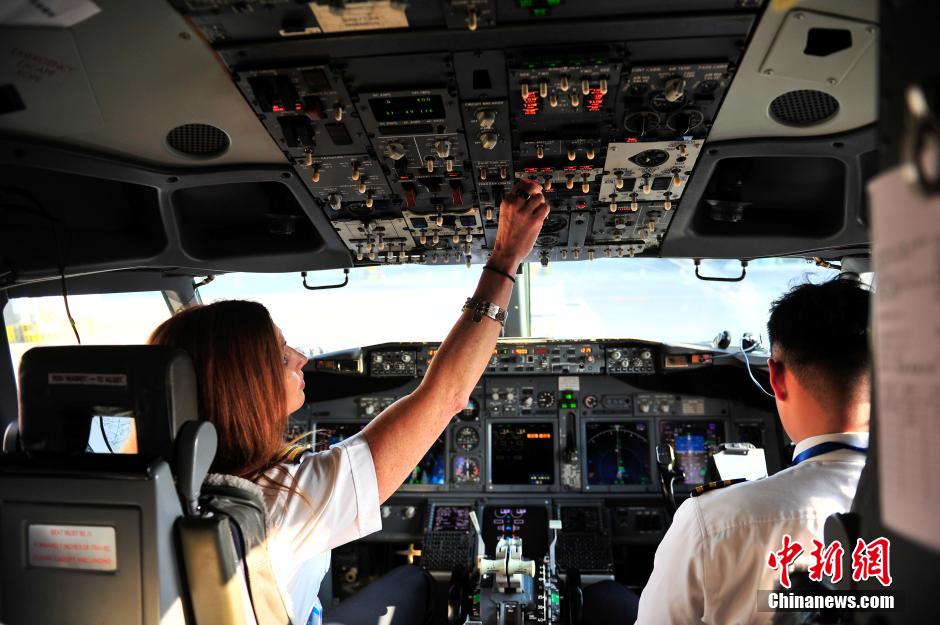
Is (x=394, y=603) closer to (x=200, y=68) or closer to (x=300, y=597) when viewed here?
(x=300, y=597)

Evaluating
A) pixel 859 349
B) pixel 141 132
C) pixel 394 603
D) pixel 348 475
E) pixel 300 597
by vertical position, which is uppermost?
pixel 141 132

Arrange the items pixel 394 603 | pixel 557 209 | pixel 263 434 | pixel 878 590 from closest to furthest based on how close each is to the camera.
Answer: pixel 878 590
pixel 263 434
pixel 557 209
pixel 394 603

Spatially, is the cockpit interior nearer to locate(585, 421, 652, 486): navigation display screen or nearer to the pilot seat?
the pilot seat

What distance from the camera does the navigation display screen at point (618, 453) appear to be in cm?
454

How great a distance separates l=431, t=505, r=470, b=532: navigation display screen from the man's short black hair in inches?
125

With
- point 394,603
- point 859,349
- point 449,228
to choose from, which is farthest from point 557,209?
point 394,603

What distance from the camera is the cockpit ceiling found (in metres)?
1.46

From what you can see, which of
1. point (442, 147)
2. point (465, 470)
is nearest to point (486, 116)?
point (442, 147)

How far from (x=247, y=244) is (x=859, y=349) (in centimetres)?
236

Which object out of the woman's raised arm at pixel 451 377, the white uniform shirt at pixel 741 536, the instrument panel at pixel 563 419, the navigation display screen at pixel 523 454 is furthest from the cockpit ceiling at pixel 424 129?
the navigation display screen at pixel 523 454

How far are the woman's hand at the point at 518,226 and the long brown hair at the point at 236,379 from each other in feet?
1.93

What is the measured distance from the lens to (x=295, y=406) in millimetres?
1598

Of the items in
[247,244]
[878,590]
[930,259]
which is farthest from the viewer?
[247,244]

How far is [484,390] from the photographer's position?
15.5ft
